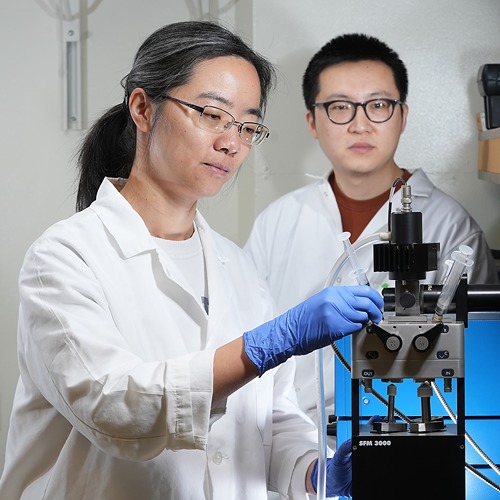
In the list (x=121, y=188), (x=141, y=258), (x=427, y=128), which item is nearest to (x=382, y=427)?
(x=141, y=258)

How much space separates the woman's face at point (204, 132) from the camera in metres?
1.37

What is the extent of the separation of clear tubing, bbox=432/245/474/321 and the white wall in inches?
68.3

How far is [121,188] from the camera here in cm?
151

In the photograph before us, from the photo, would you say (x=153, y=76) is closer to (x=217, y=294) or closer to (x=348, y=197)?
(x=217, y=294)

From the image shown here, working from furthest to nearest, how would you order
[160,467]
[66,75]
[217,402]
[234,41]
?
[66,75], [234,41], [160,467], [217,402]

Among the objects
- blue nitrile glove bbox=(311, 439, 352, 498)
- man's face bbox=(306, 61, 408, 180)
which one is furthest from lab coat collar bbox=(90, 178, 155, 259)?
man's face bbox=(306, 61, 408, 180)

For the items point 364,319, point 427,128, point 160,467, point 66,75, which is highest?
point 66,75

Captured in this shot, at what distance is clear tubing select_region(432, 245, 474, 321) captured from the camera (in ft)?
3.28

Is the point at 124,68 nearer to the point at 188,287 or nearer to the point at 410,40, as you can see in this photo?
the point at 410,40

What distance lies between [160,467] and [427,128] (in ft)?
5.79

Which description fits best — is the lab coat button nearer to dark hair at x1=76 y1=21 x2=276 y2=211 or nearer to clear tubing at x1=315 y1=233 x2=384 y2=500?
clear tubing at x1=315 y1=233 x2=384 y2=500

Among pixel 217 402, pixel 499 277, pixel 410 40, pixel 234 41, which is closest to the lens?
pixel 217 402

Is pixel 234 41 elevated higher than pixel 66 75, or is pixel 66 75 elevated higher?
pixel 66 75

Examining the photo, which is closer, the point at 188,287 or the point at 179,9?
the point at 188,287
